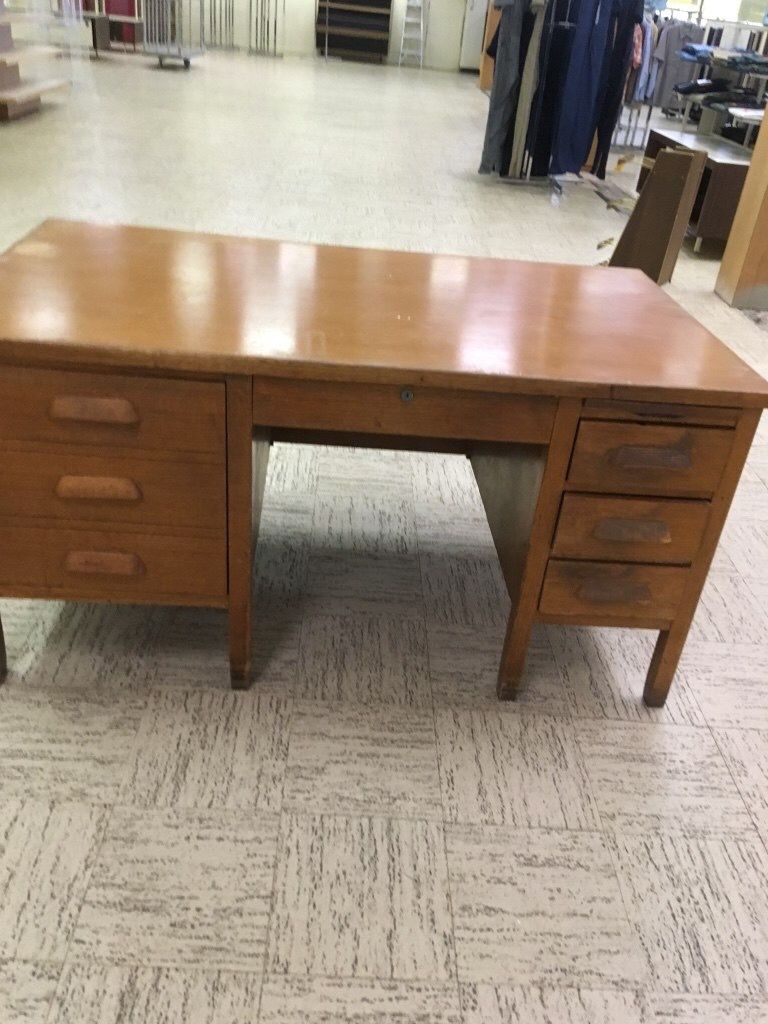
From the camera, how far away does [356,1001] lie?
108 cm

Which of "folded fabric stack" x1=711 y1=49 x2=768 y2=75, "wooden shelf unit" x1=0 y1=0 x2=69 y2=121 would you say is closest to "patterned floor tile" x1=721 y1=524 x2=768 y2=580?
"folded fabric stack" x1=711 y1=49 x2=768 y2=75

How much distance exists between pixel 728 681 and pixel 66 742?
4.23 ft

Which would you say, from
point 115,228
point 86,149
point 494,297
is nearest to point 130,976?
point 494,297

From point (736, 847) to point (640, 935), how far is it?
26cm

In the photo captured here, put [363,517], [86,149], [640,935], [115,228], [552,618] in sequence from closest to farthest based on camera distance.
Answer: [640,935], [552,618], [115,228], [363,517], [86,149]

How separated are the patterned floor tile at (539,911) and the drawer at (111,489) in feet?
2.20

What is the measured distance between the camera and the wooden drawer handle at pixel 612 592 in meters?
1.44

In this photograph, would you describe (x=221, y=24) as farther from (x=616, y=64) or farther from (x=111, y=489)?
(x=111, y=489)

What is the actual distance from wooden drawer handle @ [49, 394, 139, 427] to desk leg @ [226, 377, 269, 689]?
0.15m

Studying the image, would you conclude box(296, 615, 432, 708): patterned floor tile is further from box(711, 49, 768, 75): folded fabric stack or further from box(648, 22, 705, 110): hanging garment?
box(648, 22, 705, 110): hanging garment

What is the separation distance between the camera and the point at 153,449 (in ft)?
4.23

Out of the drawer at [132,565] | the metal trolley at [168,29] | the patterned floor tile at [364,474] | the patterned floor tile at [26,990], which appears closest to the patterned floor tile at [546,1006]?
the patterned floor tile at [26,990]

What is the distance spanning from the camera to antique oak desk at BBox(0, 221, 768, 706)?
1232 mm

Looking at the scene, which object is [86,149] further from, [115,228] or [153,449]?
[153,449]
